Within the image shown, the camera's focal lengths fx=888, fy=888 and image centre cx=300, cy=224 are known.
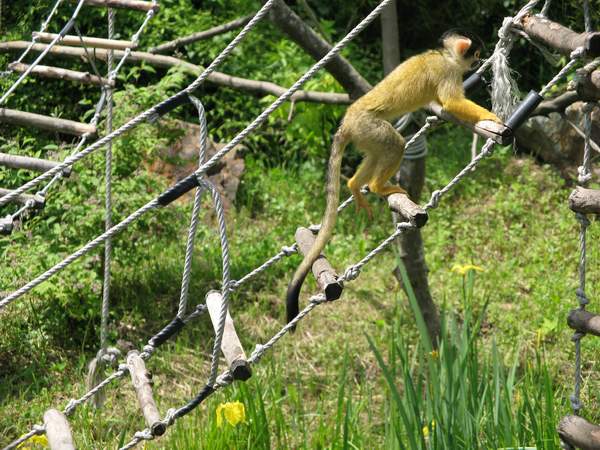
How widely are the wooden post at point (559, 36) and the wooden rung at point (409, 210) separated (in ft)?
2.28

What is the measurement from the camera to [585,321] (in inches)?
111

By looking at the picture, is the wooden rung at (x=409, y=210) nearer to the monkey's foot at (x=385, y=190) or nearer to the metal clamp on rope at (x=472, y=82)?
the monkey's foot at (x=385, y=190)

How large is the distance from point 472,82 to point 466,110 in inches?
9.6

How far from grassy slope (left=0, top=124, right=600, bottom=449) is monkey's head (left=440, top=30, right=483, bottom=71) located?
124 centimetres

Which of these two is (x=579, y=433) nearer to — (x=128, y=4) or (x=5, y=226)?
(x=5, y=226)

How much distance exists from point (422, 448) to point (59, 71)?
99.9 inches

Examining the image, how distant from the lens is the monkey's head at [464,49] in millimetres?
3684

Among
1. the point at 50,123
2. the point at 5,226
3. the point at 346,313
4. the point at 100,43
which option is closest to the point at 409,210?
the point at 5,226

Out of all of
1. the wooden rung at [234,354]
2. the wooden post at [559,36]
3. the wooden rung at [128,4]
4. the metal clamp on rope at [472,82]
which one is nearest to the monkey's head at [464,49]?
the metal clamp on rope at [472,82]

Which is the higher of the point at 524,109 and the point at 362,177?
the point at 524,109

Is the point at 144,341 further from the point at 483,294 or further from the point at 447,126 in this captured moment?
the point at 447,126

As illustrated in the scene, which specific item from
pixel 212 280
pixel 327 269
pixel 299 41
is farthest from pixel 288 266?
pixel 327 269

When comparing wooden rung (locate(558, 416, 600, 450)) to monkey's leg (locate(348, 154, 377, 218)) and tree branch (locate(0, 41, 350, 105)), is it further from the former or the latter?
tree branch (locate(0, 41, 350, 105))

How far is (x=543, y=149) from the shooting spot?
6.57 meters
